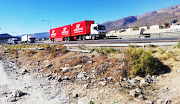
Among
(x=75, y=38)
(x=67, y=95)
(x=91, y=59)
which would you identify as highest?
(x=75, y=38)

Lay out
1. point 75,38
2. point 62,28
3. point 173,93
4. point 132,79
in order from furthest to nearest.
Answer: point 62,28, point 75,38, point 132,79, point 173,93

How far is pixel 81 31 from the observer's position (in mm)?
29047

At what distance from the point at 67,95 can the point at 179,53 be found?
6.32m

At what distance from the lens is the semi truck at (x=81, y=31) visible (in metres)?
26.0

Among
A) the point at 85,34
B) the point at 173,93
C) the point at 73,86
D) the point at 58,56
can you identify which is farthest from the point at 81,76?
the point at 85,34

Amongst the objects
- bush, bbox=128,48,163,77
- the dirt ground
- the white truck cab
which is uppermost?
the white truck cab

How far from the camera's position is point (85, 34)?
2850 cm

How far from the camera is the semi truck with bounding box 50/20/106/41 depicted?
85.4 feet

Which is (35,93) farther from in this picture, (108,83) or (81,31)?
(81,31)

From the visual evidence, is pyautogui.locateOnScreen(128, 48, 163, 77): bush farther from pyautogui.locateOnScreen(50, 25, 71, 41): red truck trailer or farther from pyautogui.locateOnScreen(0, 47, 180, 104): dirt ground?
pyautogui.locateOnScreen(50, 25, 71, 41): red truck trailer

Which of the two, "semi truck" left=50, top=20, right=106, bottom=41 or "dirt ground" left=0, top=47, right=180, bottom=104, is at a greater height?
"semi truck" left=50, top=20, right=106, bottom=41

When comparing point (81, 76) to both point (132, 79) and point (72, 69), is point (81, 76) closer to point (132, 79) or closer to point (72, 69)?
point (72, 69)

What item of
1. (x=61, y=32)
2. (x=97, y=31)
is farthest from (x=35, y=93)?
(x=61, y=32)

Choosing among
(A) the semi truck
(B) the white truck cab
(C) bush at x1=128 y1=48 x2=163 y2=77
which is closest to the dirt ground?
(C) bush at x1=128 y1=48 x2=163 y2=77
